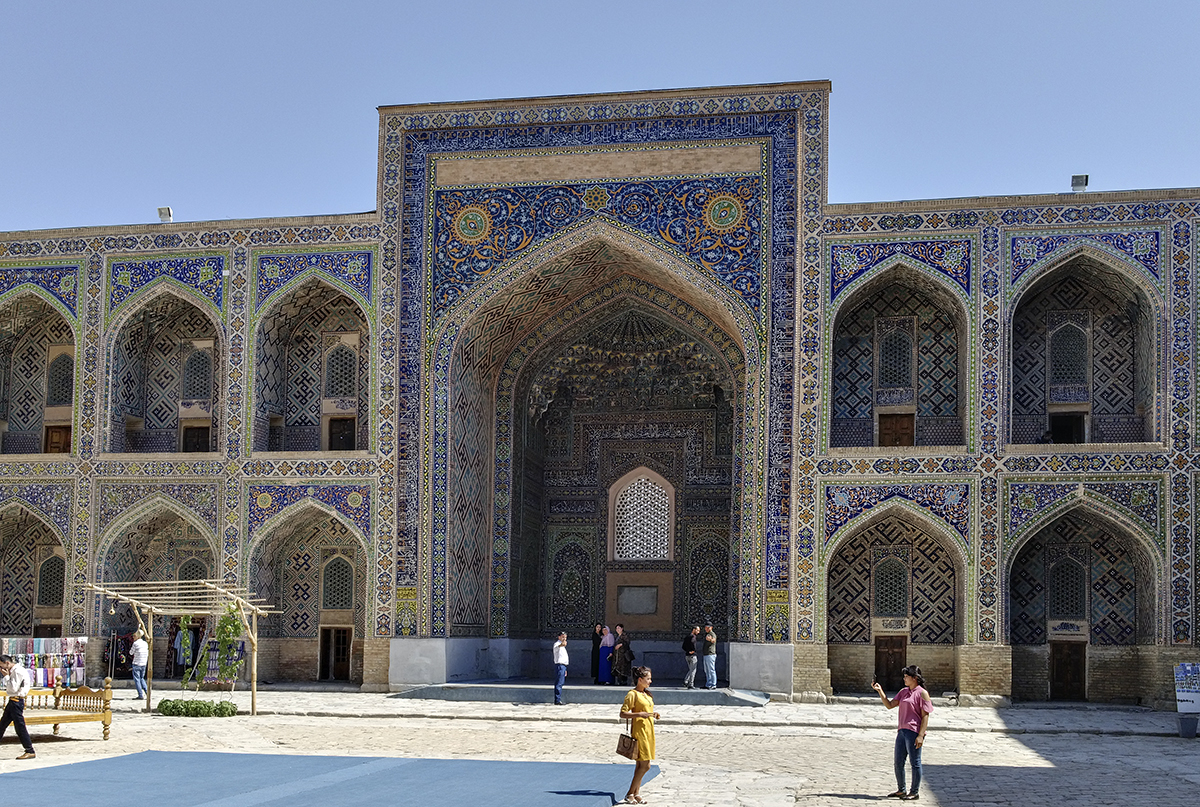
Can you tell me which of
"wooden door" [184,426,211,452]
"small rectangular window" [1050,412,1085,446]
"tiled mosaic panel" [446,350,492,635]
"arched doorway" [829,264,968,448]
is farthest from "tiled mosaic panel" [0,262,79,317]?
"small rectangular window" [1050,412,1085,446]

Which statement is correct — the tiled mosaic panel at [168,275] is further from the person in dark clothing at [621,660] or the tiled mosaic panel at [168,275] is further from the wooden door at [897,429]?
the wooden door at [897,429]

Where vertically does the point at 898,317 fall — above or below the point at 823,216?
below

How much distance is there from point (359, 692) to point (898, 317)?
8.54 metres

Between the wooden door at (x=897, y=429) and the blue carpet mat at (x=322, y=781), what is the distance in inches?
346

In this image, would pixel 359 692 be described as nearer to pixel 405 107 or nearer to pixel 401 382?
pixel 401 382

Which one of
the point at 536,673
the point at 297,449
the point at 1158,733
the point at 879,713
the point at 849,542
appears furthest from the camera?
the point at 536,673

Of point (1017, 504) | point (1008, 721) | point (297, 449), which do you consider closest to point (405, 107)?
point (297, 449)

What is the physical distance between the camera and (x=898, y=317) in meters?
18.5

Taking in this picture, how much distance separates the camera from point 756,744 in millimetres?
12891

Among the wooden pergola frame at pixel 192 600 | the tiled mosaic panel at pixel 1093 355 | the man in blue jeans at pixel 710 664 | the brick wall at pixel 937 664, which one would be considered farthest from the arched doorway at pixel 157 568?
the tiled mosaic panel at pixel 1093 355

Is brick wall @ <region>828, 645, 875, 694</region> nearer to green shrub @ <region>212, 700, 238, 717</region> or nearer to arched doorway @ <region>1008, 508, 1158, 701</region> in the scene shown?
arched doorway @ <region>1008, 508, 1158, 701</region>

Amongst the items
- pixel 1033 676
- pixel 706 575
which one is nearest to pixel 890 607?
pixel 1033 676

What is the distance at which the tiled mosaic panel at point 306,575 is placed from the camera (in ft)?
63.2

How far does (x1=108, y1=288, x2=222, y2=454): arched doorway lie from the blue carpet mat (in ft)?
30.1
